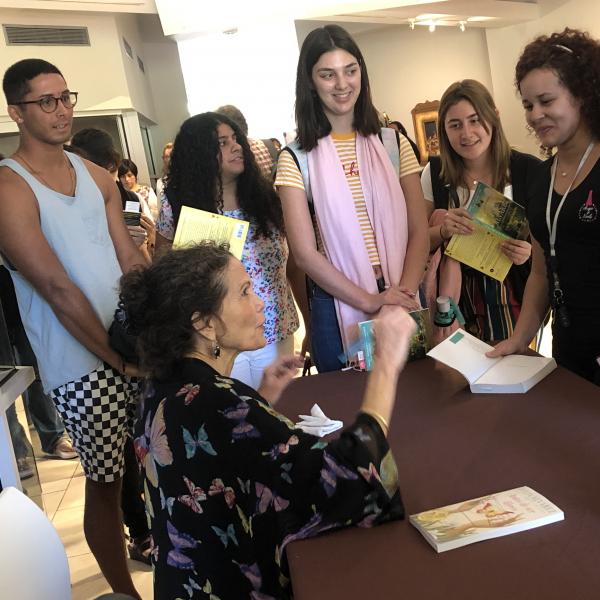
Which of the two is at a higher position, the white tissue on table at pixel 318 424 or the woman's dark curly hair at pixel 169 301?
the woman's dark curly hair at pixel 169 301

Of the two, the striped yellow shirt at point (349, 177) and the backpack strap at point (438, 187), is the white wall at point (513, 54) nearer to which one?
the backpack strap at point (438, 187)

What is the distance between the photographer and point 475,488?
1188 mm

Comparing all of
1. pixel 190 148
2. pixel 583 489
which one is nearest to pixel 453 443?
pixel 583 489

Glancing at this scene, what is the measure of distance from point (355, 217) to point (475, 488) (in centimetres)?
111

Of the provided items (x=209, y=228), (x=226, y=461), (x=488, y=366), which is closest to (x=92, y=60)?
(x=209, y=228)

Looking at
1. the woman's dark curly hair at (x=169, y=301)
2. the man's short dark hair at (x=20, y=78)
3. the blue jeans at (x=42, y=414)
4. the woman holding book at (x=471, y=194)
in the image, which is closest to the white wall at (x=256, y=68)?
the blue jeans at (x=42, y=414)

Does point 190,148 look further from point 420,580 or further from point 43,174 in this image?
point 420,580

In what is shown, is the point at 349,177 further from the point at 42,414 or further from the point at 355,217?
the point at 42,414

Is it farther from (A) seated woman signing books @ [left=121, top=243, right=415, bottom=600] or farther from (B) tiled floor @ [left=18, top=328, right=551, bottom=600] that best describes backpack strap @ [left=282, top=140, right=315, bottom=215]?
(B) tiled floor @ [left=18, top=328, right=551, bottom=600]

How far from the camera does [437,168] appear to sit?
253 centimetres

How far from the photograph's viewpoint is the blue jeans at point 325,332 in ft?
7.09

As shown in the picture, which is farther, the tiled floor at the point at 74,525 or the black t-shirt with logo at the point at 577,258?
the tiled floor at the point at 74,525

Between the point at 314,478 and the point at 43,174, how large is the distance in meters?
1.34

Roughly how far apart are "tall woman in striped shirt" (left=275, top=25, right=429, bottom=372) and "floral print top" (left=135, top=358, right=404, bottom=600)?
946 mm
